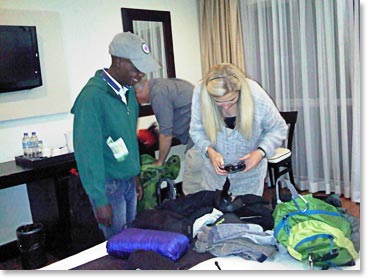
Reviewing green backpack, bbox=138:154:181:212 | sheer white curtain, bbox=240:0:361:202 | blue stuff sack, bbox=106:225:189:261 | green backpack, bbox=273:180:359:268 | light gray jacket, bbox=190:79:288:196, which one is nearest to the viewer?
green backpack, bbox=273:180:359:268

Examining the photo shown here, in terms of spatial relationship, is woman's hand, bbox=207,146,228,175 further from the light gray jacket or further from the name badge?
the name badge

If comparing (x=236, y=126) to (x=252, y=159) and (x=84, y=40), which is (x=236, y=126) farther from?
(x=84, y=40)

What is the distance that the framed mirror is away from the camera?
143cm

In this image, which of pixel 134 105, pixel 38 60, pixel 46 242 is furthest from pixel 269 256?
pixel 38 60

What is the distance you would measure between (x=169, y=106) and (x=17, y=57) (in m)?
0.56

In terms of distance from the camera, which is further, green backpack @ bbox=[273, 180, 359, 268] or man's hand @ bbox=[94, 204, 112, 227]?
man's hand @ bbox=[94, 204, 112, 227]

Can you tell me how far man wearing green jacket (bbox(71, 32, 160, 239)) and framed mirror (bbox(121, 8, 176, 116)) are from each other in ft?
0.10

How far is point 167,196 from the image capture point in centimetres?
147

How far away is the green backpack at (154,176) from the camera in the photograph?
1.49 metres

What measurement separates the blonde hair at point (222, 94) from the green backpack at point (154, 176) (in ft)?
0.65

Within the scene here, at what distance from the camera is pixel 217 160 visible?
4.50 ft

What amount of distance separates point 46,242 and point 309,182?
0.99 metres

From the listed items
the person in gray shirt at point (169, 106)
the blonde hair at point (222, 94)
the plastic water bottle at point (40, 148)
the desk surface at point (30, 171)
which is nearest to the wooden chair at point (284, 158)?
the blonde hair at point (222, 94)

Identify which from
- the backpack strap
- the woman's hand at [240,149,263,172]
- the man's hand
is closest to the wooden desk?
the man's hand
